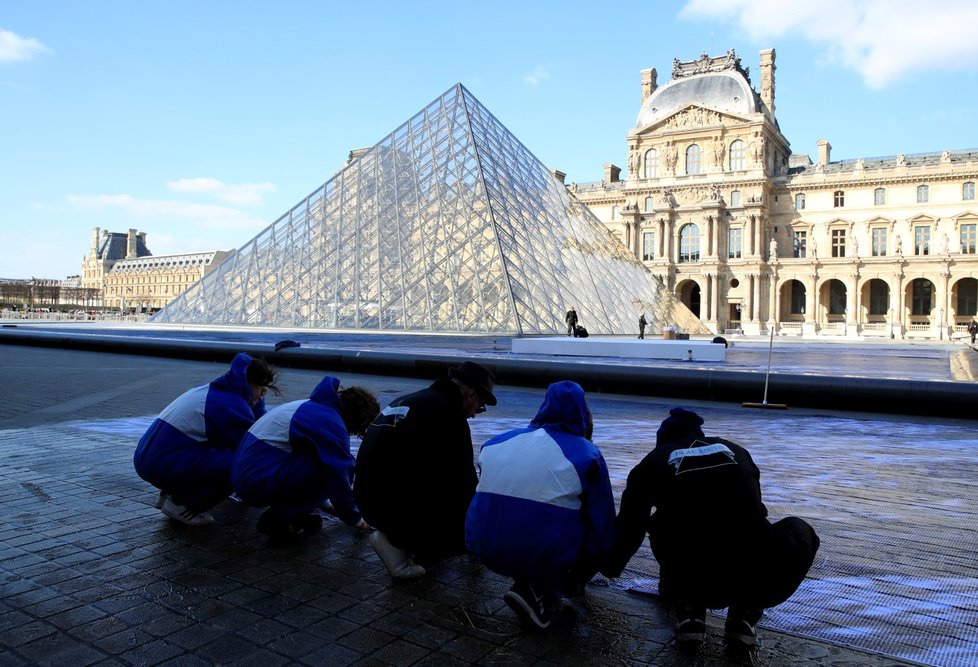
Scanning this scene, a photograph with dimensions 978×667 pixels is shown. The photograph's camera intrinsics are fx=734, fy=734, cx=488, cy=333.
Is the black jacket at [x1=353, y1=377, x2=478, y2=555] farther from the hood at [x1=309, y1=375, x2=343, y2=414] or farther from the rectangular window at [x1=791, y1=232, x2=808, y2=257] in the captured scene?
the rectangular window at [x1=791, y1=232, x2=808, y2=257]

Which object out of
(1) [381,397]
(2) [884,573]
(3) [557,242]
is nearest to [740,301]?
(3) [557,242]

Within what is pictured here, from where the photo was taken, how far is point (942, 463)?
5676 mm

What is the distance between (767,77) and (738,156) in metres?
9.50

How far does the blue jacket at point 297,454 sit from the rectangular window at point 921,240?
53.2 metres

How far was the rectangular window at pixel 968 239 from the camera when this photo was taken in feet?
152

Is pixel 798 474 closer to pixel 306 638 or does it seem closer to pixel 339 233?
pixel 306 638

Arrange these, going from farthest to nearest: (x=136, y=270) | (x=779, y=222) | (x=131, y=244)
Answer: (x=131, y=244) → (x=136, y=270) → (x=779, y=222)

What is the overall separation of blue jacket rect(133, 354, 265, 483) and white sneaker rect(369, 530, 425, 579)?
3.99 ft

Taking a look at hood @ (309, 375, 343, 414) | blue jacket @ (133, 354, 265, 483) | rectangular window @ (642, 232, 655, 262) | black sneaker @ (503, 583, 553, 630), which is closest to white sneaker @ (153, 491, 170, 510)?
blue jacket @ (133, 354, 265, 483)

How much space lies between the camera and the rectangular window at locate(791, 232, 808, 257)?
5191cm

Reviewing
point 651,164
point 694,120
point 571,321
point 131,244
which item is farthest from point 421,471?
point 131,244

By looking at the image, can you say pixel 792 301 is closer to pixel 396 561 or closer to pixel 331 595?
pixel 396 561

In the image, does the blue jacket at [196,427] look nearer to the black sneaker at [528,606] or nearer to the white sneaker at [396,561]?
the white sneaker at [396,561]

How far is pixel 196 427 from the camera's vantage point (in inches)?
149
